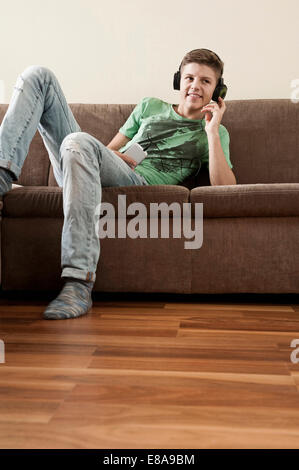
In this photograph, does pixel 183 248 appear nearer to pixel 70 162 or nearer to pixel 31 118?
pixel 70 162

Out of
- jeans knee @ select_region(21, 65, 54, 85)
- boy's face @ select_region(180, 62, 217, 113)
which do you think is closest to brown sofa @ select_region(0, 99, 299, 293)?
jeans knee @ select_region(21, 65, 54, 85)

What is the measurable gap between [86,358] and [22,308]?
62cm

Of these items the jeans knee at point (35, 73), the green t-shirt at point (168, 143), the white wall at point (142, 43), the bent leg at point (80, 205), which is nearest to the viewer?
the bent leg at point (80, 205)

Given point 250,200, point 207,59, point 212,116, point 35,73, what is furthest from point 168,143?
point 35,73

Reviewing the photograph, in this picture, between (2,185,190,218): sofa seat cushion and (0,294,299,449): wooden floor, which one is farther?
(2,185,190,218): sofa seat cushion

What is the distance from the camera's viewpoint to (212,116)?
1.98 meters

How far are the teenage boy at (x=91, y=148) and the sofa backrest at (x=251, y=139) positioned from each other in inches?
8.1

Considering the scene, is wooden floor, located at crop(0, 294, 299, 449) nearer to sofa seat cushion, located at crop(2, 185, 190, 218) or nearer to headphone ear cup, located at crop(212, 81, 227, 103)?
sofa seat cushion, located at crop(2, 185, 190, 218)

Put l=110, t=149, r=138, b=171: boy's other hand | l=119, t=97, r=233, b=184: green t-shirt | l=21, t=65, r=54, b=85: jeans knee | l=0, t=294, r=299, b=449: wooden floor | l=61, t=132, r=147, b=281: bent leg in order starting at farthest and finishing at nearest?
l=119, t=97, r=233, b=184: green t-shirt < l=110, t=149, r=138, b=171: boy's other hand < l=21, t=65, r=54, b=85: jeans knee < l=61, t=132, r=147, b=281: bent leg < l=0, t=294, r=299, b=449: wooden floor

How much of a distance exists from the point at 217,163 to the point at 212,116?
23 centimetres

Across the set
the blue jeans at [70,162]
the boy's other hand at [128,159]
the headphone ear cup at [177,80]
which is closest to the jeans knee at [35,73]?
the blue jeans at [70,162]

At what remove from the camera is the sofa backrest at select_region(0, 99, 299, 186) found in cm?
219

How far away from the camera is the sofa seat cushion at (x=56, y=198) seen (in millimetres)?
1684

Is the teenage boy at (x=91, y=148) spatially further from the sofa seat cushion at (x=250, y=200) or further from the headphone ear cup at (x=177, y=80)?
the sofa seat cushion at (x=250, y=200)
